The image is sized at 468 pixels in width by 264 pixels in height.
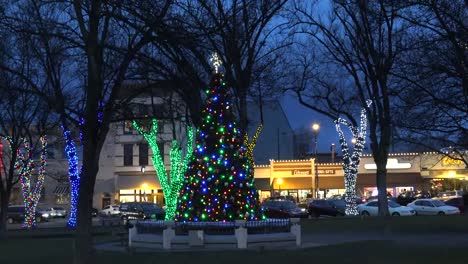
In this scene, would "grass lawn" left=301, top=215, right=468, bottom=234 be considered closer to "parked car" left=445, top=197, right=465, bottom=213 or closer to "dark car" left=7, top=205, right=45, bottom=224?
"parked car" left=445, top=197, right=465, bottom=213

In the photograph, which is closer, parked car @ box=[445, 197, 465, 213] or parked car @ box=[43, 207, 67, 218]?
parked car @ box=[445, 197, 465, 213]

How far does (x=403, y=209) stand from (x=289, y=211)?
814 cm

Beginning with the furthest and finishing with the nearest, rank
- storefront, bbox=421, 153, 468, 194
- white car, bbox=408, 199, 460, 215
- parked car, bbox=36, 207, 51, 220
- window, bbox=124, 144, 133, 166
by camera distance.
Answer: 1. storefront, bbox=421, 153, 468, 194
2. window, bbox=124, 144, 133, 166
3. parked car, bbox=36, 207, 51, 220
4. white car, bbox=408, 199, 460, 215

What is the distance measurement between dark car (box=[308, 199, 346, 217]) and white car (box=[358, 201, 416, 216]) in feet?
4.73

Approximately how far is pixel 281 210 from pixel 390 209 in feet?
26.1

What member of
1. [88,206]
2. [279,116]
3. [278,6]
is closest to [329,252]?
[88,206]

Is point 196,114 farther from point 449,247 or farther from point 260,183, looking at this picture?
point 260,183

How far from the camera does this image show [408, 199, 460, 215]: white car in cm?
4577

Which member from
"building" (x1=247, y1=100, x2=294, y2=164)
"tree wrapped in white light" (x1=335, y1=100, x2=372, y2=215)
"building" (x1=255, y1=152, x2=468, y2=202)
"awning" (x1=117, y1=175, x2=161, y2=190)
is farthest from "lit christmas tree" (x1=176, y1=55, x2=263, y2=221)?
"building" (x1=247, y1=100, x2=294, y2=164)

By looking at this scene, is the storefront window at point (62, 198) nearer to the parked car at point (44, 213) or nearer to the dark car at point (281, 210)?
the parked car at point (44, 213)

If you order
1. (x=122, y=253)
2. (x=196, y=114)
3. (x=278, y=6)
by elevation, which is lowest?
(x=122, y=253)

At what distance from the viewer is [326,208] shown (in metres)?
47.4

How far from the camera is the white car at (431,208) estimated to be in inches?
1802

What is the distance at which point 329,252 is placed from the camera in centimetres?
1772
